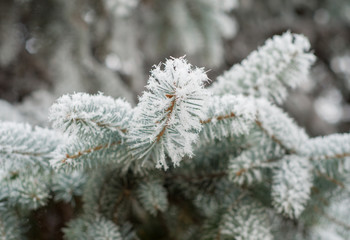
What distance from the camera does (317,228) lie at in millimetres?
788

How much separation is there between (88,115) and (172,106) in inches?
5.1

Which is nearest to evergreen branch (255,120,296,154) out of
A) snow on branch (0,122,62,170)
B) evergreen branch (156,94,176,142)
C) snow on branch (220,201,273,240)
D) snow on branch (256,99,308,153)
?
snow on branch (256,99,308,153)

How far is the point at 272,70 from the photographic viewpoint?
0.66m

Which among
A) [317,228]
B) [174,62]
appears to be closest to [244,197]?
[317,228]

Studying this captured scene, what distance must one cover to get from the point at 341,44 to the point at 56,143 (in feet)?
11.6

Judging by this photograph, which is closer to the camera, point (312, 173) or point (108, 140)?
point (108, 140)

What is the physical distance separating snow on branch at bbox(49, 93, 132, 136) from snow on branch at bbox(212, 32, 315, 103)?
267 mm

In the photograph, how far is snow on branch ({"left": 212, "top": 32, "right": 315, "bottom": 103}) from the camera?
66 cm

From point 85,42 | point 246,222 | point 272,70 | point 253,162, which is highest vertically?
point 85,42

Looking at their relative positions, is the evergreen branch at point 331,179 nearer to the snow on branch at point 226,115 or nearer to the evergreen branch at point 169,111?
the snow on branch at point 226,115

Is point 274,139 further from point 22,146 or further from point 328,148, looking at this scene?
point 22,146

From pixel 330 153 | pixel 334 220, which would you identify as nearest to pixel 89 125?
pixel 330 153

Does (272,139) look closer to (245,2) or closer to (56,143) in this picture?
(56,143)

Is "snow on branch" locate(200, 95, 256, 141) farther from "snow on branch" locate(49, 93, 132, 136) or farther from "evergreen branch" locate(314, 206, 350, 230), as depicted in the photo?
"evergreen branch" locate(314, 206, 350, 230)
